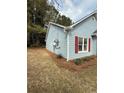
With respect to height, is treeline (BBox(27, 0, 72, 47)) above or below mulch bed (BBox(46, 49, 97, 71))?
above

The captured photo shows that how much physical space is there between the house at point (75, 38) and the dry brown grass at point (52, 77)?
9 centimetres

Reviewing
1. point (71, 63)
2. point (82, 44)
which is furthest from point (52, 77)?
point (82, 44)

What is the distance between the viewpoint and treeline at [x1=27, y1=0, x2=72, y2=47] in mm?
1694

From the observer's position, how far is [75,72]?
175cm

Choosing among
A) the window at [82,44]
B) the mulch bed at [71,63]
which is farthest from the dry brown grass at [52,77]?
the window at [82,44]

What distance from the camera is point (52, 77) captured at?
5.57 ft

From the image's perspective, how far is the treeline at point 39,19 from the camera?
169 cm

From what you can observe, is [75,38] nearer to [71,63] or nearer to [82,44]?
[82,44]

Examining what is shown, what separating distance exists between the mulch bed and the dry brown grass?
0.02 m

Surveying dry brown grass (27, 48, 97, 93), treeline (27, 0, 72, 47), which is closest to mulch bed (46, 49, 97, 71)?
dry brown grass (27, 48, 97, 93)

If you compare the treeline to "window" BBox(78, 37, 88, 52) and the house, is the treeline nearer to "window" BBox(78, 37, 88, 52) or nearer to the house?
the house

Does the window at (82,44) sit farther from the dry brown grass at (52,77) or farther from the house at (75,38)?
the dry brown grass at (52,77)
